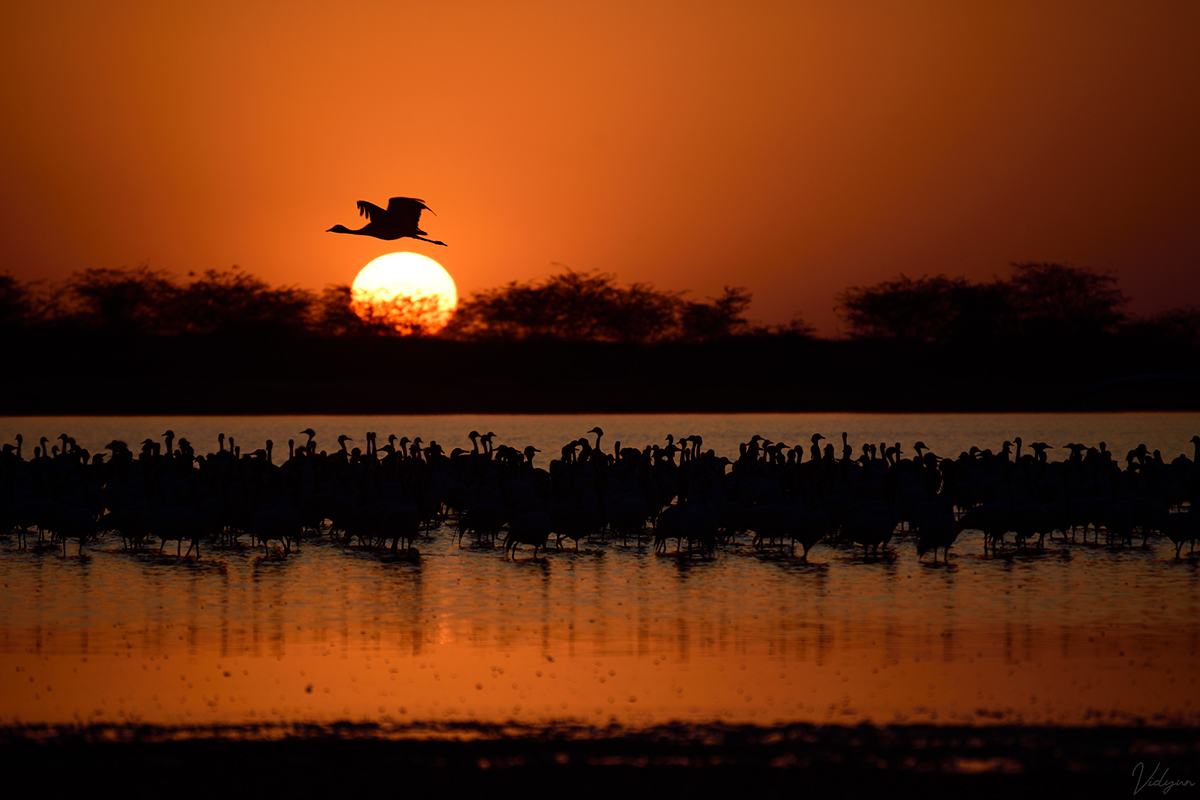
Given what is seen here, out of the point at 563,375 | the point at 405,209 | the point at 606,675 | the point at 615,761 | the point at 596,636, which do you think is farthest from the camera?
the point at 563,375

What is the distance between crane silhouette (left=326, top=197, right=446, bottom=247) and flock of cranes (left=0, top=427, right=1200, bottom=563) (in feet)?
13.1

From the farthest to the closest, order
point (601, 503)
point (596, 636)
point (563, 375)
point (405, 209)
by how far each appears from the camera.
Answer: point (563, 375), point (601, 503), point (405, 209), point (596, 636)

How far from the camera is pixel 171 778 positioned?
642 cm

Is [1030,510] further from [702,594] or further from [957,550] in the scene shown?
[702,594]

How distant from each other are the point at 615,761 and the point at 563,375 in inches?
3552

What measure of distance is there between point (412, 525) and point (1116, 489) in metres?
10.1

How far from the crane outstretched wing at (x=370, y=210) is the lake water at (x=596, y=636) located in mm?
3724

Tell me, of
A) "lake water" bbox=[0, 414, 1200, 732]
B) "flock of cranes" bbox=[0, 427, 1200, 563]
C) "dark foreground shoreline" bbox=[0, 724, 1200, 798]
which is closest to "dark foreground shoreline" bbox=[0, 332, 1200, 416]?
"flock of cranes" bbox=[0, 427, 1200, 563]

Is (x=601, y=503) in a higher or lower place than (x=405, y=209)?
lower

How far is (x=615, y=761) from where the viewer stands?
660cm
